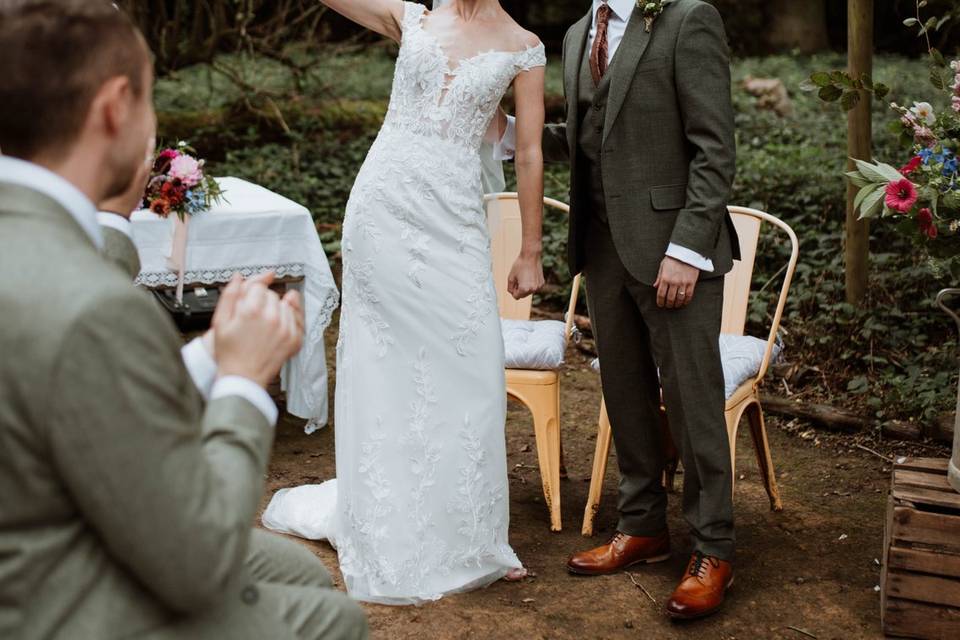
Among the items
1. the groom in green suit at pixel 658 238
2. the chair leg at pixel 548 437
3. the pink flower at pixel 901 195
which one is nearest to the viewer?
the pink flower at pixel 901 195

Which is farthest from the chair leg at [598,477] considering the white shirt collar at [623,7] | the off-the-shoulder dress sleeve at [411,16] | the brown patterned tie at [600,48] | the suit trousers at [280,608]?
the suit trousers at [280,608]

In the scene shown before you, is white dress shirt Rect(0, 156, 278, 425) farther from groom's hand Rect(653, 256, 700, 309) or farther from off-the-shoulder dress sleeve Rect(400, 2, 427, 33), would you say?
off-the-shoulder dress sleeve Rect(400, 2, 427, 33)

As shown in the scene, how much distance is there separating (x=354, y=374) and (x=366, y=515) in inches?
17.9

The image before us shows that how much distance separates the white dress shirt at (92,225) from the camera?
123cm

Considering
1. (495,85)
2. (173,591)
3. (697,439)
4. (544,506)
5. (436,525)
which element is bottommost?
(544,506)

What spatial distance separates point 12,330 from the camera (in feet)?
3.67

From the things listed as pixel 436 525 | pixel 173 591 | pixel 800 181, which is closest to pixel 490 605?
pixel 436 525

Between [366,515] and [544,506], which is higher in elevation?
[366,515]

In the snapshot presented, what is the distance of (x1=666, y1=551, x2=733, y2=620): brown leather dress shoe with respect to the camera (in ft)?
10.1

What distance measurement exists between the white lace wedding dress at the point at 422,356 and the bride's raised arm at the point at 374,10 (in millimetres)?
49

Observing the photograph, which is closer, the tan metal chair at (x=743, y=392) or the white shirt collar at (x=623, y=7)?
the white shirt collar at (x=623, y=7)

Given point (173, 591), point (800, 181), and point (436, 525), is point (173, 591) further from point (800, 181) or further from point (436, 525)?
point (800, 181)

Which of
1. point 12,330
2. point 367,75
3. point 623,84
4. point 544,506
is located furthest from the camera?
point 367,75

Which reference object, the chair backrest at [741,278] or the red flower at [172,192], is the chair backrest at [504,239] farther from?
the red flower at [172,192]
